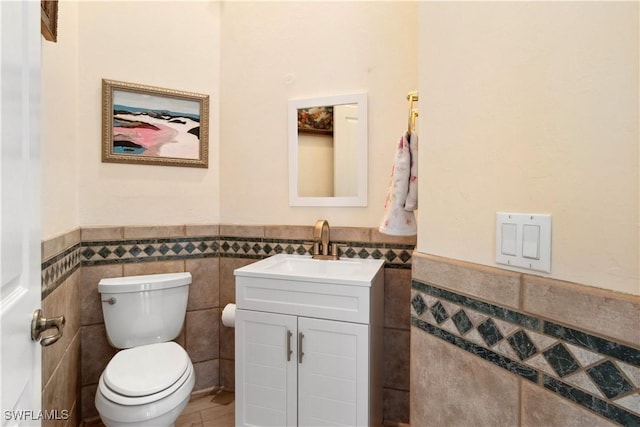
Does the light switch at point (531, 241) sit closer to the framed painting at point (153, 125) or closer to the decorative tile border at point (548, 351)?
the decorative tile border at point (548, 351)

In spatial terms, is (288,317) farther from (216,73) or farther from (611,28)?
(216,73)

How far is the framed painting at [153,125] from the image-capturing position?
5.93ft

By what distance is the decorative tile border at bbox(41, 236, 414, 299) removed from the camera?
1719 millimetres

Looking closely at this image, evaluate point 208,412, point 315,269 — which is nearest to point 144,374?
point 208,412

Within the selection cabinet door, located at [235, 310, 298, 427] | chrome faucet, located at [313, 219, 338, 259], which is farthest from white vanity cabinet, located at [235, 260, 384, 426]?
chrome faucet, located at [313, 219, 338, 259]

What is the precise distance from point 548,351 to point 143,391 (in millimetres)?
1409

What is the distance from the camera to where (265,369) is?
4.83 ft

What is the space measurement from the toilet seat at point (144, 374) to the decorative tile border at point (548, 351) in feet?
3.73

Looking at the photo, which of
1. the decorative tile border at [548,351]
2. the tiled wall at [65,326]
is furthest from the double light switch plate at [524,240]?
the tiled wall at [65,326]

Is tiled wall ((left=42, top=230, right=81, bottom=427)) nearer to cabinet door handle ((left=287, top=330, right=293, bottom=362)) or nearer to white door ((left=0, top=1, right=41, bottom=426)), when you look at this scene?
white door ((left=0, top=1, right=41, bottom=426))

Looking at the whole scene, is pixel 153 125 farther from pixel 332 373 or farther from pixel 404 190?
pixel 332 373

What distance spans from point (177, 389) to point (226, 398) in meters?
0.72

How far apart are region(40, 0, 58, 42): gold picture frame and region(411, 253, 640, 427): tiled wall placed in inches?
58.1

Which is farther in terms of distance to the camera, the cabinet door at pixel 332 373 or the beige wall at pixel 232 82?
the beige wall at pixel 232 82
